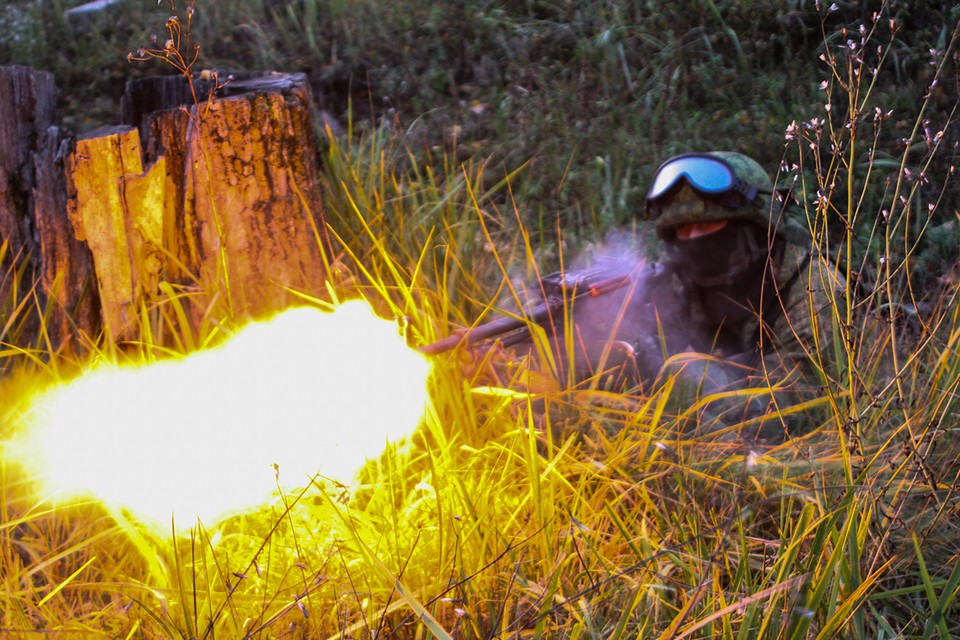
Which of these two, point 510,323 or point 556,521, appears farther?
point 510,323

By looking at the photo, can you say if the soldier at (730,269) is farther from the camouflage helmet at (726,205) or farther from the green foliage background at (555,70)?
the green foliage background at (555,70)

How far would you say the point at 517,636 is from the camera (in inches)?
74.3

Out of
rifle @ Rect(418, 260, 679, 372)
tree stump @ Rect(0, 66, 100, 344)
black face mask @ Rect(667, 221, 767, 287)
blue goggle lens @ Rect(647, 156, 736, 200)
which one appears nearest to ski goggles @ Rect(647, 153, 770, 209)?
blue goggle lens @ Rect(647, 156, 736, 200)

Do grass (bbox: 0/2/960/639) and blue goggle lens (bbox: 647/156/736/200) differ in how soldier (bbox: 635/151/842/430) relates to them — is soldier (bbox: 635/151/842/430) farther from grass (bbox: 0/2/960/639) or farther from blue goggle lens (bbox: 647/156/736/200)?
grass (bbox: 0/2/960/639)

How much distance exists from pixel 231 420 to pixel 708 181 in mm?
1640

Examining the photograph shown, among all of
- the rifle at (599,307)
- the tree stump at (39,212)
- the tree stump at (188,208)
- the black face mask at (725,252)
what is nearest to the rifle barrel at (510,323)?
the rifle at (599,307)

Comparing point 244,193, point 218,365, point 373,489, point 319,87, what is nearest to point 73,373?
point 218,365

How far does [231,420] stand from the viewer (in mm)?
2584

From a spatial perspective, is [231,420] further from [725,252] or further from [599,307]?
[725,252]

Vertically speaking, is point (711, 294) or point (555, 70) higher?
point (555, 70)

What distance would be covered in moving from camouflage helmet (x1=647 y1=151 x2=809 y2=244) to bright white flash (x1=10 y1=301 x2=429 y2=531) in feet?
3.39

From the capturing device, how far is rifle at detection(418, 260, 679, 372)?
2877mm

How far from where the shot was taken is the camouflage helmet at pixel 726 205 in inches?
123

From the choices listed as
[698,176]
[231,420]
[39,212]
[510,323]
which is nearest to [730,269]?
[698,176]
